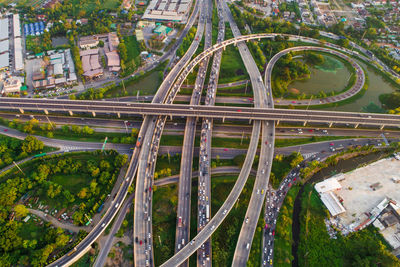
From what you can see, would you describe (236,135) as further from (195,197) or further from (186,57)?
(186,57)

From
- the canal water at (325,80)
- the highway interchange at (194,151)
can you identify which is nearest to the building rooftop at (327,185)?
the highway interchange at (194,151)

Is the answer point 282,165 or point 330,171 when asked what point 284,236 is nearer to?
point 282,165

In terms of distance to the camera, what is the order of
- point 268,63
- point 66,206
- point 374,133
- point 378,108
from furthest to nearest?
1. point 268,63
2. point 378,108
3. point 374,133
4. point 66,206

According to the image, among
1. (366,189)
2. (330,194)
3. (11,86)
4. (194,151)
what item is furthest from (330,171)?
(11,86)

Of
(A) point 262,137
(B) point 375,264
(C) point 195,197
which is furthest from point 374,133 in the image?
(C) point 195,197

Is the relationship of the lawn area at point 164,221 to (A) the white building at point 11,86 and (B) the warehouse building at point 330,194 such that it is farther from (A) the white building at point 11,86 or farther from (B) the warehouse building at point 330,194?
(A) the white building at point 11,86
